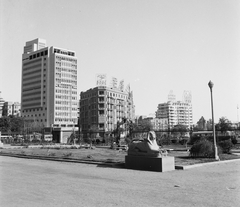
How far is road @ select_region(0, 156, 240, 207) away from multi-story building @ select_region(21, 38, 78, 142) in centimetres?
12286

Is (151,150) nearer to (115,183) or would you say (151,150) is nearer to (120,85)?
(115,183)

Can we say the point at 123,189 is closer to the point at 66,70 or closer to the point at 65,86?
the point at 65,86

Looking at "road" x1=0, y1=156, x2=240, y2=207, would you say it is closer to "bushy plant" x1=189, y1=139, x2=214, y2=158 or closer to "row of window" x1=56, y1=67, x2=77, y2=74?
"bushy plant" x1=189, y1=139, x2=214, y2=158

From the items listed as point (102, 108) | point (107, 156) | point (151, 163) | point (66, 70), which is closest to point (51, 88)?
point (66, 70)

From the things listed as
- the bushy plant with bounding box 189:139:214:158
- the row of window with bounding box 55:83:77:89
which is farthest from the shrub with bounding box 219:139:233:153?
the row of window with bounding box 55:83:77:89

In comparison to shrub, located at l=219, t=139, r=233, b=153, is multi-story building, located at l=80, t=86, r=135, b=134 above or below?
above

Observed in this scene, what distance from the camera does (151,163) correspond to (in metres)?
14.8

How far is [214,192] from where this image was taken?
9.26 m

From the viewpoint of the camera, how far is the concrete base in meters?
14.4

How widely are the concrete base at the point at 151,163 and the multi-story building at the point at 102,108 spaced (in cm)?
9831

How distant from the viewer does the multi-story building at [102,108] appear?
119m

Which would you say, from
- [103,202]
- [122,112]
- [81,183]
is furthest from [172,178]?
[122,112]

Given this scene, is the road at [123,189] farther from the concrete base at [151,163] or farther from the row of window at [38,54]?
the row of window at [38,54]

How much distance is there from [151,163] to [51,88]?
12674 centimetres
